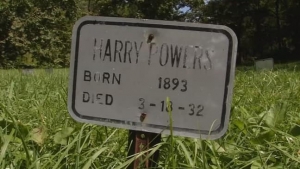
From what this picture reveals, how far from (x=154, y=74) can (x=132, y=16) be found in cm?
3086

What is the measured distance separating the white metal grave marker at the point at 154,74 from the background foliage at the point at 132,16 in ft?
60.4

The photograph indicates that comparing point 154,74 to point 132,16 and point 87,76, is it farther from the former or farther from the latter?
point 132,16

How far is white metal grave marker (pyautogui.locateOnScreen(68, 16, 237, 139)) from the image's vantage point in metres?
1.49

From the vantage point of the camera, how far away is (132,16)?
3209 centimetres

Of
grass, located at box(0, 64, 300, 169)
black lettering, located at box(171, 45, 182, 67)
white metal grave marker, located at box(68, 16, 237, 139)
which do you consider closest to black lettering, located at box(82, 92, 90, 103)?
white metal grave marker, located at box(68, 16, 237, 139)

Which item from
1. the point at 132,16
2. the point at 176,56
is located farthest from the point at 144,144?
the point at 132,16

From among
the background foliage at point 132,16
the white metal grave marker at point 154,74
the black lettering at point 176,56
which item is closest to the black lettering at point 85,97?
the white metal grave marker at point 154,74

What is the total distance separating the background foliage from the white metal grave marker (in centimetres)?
1840

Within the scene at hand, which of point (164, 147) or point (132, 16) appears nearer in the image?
point (164, 147)

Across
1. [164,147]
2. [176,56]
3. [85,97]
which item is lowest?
[164,147]

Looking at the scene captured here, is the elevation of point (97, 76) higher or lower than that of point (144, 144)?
higher

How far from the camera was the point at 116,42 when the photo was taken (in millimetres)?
1560

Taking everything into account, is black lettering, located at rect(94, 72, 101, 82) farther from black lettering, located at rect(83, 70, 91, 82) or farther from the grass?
the grass

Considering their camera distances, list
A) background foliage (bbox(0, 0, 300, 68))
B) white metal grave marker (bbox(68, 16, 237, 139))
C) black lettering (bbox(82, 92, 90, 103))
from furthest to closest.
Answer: background foliage (bbox(0, 0, 300, 68)), black lettering (bbox(82, 92, 90, 103)), white metal grave marker (bbox(68, 16, 237, 139))
